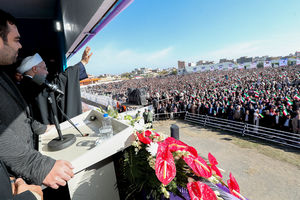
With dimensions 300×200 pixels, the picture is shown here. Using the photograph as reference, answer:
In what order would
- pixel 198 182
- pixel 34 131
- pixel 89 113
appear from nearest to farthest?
pixel 198 182, pixel 34 131, pixel 89 113

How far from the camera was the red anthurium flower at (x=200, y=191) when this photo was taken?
93 centimetres

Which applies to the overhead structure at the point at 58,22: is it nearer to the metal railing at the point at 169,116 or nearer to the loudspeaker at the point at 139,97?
the metal railing at the point at 169,116

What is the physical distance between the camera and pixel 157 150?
1.13 m

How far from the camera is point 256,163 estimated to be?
6.23m

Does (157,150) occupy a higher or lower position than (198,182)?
higher

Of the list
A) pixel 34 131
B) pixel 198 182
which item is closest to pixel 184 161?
pixel 198 182

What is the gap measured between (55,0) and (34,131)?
16.3 ft

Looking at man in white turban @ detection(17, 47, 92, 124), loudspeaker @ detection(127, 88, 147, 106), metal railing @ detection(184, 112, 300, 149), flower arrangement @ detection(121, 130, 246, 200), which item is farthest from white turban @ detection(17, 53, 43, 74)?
loudspeaker @ detection(127, 88, 147, 106)

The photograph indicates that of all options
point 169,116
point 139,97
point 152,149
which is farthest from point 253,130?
point 139,97

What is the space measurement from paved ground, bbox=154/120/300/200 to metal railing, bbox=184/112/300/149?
48cm

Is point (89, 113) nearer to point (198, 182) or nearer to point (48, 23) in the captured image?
point (198, 182)

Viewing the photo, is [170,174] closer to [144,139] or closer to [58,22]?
[144,139]

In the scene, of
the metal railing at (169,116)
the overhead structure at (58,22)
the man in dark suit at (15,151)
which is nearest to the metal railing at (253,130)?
the metal railing at (169,116)

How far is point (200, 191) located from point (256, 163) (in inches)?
281
